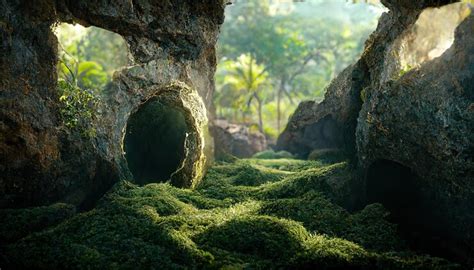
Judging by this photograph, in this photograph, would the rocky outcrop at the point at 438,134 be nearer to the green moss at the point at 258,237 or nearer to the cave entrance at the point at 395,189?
the cave entrance at the point at 395,189

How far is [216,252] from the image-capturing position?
8.36m

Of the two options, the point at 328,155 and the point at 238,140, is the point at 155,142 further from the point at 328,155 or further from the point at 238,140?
the point at 238,140

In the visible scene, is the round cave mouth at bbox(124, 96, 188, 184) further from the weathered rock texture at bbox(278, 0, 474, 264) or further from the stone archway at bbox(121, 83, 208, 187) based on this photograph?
the weathered rock texture at bbox(278, 0, 474, 264)

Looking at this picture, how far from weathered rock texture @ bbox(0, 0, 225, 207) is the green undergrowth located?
3.96 ft

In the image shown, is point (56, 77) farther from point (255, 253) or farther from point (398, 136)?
point (398, 136)

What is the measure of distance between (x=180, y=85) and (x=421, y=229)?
28.5ft

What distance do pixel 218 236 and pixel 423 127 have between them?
569 centimetres

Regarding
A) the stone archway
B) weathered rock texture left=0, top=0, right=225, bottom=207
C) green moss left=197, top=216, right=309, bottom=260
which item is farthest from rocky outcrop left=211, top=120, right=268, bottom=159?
green moss left=197, top=216, right=309, bottom=260

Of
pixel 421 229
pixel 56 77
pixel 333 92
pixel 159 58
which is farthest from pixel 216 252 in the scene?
pixel 333 92

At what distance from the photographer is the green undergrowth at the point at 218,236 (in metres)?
7.72

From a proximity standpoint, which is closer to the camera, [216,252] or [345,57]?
[216,252]

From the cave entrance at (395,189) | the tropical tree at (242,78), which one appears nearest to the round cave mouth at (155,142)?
the cave entrance at (395,189)

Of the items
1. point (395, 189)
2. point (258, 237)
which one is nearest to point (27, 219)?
point (258, 237)

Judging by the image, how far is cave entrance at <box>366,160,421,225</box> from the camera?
35.5 feet
